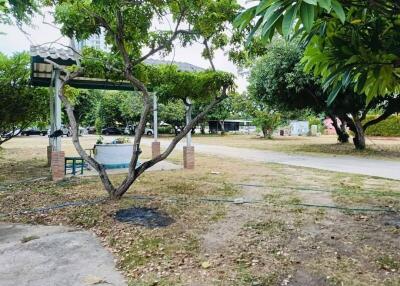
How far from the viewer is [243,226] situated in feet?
15.5

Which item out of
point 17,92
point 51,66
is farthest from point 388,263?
point 17,92

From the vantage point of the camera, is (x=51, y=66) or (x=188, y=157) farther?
(x=188, y=157)

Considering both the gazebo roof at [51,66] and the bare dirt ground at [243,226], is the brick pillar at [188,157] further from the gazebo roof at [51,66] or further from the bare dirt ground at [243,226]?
the gazebo roof at [51,66]

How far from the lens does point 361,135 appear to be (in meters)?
16.2

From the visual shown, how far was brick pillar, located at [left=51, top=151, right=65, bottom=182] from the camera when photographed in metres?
8.35

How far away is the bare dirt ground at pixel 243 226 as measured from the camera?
3.33 meters

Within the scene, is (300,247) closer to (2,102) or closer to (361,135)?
(2,102)

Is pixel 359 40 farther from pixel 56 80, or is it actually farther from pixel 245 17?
pixel 56 80

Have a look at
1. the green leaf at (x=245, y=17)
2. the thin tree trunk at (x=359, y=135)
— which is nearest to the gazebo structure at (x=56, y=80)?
the green leaf at (x=245, y=17)

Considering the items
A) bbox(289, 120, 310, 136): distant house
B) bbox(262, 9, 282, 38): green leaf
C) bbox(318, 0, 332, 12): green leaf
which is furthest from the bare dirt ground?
bbox(289, 120, 310, 136): distant house

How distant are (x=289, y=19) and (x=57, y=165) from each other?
7.68 meters

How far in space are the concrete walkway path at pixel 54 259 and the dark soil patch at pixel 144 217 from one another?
664 mm

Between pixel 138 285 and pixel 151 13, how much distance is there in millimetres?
4221

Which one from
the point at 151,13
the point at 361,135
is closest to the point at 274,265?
the point at 151,13
